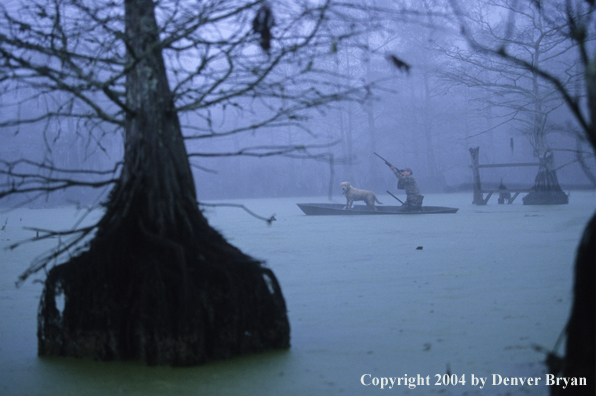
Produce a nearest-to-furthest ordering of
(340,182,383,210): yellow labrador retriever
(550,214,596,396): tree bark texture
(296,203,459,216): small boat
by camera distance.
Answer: (550,214,596,396): tree bark texture
(296,203,459,216): small boat
(340,182,383,210): yellow labrador retriever

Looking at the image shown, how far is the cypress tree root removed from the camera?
Answer: 2.88 m

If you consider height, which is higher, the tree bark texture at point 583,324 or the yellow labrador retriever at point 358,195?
the yellow labrador retriever at point 358,195

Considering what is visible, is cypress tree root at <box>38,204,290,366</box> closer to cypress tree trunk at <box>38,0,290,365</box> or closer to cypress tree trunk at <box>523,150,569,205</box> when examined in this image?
cypress tree trunk at <box>38,0,290,365</box>

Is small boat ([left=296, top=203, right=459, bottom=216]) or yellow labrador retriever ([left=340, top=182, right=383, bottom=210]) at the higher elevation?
yellow labrador retriever ([left=340, top=182, right=383, bottom=210])

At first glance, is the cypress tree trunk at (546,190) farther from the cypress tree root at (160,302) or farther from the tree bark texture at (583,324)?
the tree bark texture at (583,324)

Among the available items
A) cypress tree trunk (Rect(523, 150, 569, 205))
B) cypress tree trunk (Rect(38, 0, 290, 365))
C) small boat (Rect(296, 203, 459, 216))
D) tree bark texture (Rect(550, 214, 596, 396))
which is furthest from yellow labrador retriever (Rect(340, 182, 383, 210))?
tree bark texture (Rect(550, 214, 596, 396))

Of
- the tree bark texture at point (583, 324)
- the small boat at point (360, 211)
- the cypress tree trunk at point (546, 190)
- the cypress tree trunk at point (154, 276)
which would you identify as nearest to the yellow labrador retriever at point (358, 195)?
the small boat at point (360, 211)

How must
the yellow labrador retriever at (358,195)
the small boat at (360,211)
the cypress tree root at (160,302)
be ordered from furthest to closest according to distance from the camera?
the yellow labrador retriever at (358,195), the small boat at (360,211), the cypress tree root at (160,302)

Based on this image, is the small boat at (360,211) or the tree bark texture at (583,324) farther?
the small boat at (360,211)

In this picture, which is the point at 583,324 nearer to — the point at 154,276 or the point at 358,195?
the point at 154,276

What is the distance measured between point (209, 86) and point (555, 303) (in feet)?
8.48

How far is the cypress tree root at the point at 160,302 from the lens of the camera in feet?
9.45

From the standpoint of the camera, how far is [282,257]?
705 cm

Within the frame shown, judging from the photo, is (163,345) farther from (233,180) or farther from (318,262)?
(233,180)
